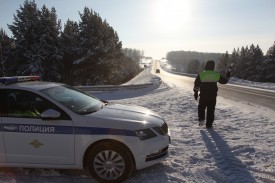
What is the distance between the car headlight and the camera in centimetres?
512

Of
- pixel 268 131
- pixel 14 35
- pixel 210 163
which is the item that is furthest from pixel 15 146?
pixel 14 35

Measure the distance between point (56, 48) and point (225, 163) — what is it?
33334 mm

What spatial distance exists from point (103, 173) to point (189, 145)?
275 cm

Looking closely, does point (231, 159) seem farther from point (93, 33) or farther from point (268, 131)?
point (93, 33)

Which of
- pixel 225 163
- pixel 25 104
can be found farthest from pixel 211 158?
pixel 25 104

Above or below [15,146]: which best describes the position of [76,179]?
below

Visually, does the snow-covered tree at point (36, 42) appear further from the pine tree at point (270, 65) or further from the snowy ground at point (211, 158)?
the pine tree at point (270, 65)

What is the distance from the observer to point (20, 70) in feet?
118

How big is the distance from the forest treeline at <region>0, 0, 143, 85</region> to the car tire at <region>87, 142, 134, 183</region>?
3098cm

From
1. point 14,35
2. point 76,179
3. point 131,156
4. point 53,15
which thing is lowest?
point 76,179

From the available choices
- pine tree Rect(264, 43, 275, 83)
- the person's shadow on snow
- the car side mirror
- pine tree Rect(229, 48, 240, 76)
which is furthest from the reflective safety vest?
pine tree Rect(229, 48, 240, 76)

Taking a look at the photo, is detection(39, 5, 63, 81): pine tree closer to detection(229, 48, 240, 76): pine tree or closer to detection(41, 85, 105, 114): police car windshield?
detection(41, 85, 105, 114): police car windshield

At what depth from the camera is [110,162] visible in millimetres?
5121

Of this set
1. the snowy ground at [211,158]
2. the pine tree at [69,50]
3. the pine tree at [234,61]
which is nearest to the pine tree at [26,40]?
Answer: the pine tree at [69,50]
